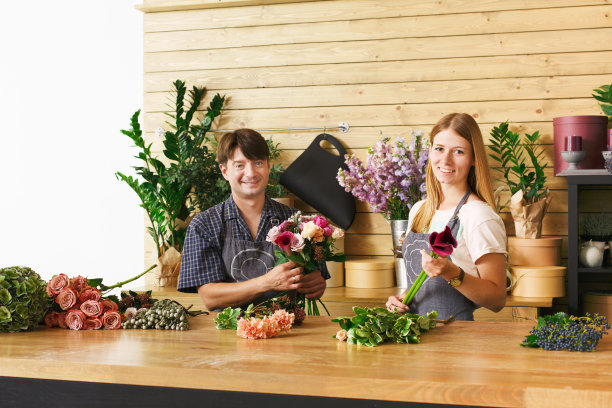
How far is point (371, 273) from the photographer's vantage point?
3.87 m

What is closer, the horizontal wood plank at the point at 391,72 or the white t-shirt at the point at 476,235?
the white t-shirt at the point at 476,235

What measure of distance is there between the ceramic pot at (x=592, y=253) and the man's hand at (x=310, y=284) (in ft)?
6.32

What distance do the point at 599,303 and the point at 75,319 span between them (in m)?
2.71

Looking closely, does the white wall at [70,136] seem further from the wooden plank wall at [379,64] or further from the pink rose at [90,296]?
the pink rose at [90,296]

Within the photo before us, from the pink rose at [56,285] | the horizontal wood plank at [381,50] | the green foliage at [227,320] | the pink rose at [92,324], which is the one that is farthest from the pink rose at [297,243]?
the horizontal wood plank at [381,50]

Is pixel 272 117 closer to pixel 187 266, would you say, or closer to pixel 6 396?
pixel 187 266

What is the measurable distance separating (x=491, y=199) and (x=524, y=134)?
1.73 metres

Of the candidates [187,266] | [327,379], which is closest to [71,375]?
[327,379]

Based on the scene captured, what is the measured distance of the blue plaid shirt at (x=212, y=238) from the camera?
8.48ft

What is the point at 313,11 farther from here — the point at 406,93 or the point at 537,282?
the point at 537,282

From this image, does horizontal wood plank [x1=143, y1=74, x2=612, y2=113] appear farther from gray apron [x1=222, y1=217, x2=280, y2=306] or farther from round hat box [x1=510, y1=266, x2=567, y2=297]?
gray apron [x1=222, y1=217, x2=280, y2=306]

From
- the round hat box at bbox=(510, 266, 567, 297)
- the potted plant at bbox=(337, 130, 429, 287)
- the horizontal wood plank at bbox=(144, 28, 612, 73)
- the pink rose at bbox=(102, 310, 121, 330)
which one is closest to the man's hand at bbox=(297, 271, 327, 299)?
the pink rose at bbox=(102, 310, 121, 330)

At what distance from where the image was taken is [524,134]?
393 cm

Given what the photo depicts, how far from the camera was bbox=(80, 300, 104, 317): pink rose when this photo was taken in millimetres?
2092
